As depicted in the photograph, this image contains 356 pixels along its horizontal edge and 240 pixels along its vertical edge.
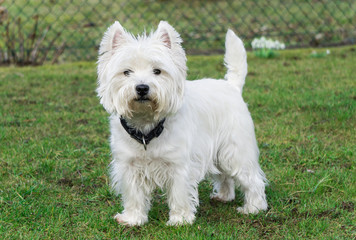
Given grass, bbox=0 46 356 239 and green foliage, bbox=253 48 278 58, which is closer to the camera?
grass, bbox=0 46 356 239

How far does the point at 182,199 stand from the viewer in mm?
3264

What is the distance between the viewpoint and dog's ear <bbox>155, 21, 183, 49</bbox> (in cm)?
308

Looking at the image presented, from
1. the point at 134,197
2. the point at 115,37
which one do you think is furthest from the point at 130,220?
the point at 115,37

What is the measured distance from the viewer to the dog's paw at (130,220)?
3.36 m

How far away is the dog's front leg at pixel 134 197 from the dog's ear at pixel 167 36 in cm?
81

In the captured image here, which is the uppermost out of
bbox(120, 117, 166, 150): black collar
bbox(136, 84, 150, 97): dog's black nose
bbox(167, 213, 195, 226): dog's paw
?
bbox(136, 84, 150, 97): dog's black nose

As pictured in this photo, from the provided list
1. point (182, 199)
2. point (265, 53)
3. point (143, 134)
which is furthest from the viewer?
point (265, 53)

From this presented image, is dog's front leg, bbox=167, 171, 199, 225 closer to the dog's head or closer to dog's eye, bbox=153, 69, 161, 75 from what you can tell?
the dog's head

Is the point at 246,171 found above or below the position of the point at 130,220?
above

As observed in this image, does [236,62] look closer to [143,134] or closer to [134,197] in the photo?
[143,134]

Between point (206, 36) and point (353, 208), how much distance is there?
6.69 metres

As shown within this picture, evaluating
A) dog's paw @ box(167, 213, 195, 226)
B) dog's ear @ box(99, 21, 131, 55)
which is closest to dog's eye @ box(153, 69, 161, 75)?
dog's ear @ box(99, 21, 131, 55)

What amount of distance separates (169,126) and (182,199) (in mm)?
480

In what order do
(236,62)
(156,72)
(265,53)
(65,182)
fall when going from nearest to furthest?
(156,72)
(236,62)
(65,182)
(265,53)
